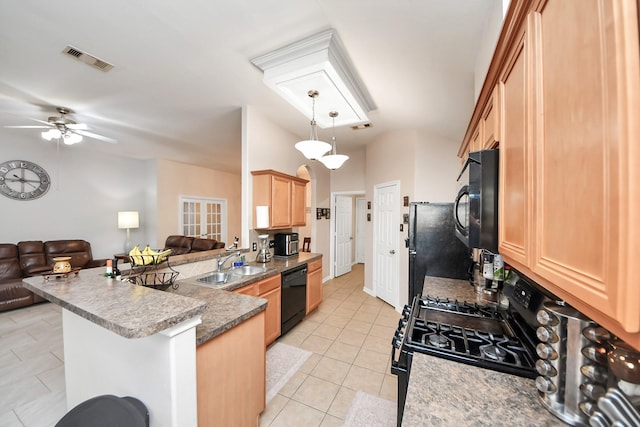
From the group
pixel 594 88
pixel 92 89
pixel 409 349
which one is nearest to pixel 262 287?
pixel 409 349

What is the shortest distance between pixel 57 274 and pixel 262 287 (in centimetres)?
152

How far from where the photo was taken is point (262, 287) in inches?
98.6

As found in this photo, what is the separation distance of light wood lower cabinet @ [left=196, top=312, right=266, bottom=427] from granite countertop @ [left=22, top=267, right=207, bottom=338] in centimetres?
30

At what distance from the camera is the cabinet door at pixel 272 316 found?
8.38 feet

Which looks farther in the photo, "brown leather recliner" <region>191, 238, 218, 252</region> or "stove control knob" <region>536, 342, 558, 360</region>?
"brown leather recliner" <region>191, 238, 218, 252</region>

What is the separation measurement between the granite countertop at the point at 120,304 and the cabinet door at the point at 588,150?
1.22 metres

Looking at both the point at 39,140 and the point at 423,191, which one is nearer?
the point at 423,191

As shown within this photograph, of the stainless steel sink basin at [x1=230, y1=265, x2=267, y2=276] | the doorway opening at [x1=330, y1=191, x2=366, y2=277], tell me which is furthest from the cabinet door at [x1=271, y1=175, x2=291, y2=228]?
the doorway opening at [x1=330, y1=191, x2=366, y2=277]

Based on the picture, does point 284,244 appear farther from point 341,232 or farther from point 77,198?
point 77,198

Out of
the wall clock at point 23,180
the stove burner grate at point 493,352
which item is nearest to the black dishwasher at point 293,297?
the stove burner grate at point 493,352

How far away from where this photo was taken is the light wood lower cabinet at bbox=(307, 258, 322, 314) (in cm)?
336

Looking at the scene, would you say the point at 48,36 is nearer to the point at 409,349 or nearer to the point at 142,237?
the point at 409,349

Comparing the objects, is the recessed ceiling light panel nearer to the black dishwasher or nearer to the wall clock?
the black dishwasher

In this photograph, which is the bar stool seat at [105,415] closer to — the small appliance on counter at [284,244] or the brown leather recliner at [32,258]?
the small appliance on counter at [284,244]
